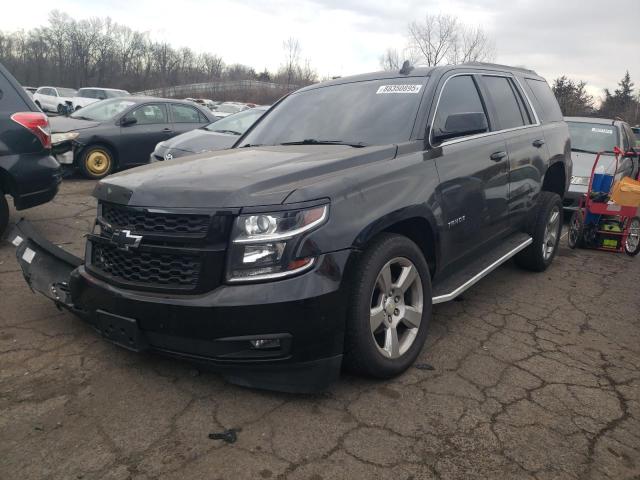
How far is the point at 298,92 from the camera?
4.55 m

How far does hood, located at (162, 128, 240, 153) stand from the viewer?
792 centimetres

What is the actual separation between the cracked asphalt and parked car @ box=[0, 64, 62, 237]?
1607mm

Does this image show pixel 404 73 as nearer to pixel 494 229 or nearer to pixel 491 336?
pixel 494 229

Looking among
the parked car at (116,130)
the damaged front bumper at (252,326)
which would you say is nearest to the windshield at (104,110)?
the parked car at (116,130)

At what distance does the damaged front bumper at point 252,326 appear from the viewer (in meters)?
2.45

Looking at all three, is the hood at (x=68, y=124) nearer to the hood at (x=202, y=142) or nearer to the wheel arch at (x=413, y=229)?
the hood at (x=202, y=142)

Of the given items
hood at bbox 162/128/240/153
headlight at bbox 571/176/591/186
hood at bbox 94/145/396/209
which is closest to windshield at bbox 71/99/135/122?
hood at bbox 162/128/240/153

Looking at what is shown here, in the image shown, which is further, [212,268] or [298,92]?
[298,92]

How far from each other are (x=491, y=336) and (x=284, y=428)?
185 cm

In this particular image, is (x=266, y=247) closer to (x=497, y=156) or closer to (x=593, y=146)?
(x=497, y=156)

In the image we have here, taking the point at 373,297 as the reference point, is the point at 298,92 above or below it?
above

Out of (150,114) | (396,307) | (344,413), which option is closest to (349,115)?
(396,307)

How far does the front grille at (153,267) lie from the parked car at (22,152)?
283 cm

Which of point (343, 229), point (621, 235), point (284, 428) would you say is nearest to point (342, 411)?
point (284, 428)
